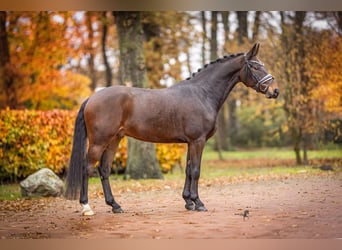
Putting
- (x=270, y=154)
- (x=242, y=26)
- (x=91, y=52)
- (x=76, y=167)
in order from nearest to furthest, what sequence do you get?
(x=76, y=167), (x=242, y=26), (x=270, y=154), (x=91, y=52)

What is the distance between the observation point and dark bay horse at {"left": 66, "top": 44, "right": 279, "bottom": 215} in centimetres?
491

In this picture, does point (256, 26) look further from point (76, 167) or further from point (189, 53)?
point (76, 167)

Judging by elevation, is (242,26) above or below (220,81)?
above

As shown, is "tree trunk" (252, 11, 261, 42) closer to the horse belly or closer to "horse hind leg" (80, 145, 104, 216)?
the horse belly

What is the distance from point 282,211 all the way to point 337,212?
1.94 ft

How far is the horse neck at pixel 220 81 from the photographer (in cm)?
527

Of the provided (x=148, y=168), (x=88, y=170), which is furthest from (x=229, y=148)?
(x=88, y=170)

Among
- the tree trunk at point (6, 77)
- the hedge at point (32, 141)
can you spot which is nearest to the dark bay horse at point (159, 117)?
the hedge at point (32, 141)

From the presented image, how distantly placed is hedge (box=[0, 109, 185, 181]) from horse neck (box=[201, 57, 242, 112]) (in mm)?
4097

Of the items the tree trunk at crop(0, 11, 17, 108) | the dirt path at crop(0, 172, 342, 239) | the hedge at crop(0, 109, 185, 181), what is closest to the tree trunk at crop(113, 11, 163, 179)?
the hedge at crop(0, 109, 185, 181)

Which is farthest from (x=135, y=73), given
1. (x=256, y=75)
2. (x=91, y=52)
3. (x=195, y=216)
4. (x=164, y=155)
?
(x=91, y=52)

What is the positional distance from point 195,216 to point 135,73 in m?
4.18

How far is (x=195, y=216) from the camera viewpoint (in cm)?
478

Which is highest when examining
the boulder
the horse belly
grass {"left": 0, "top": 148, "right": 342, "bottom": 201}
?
the horse belly
